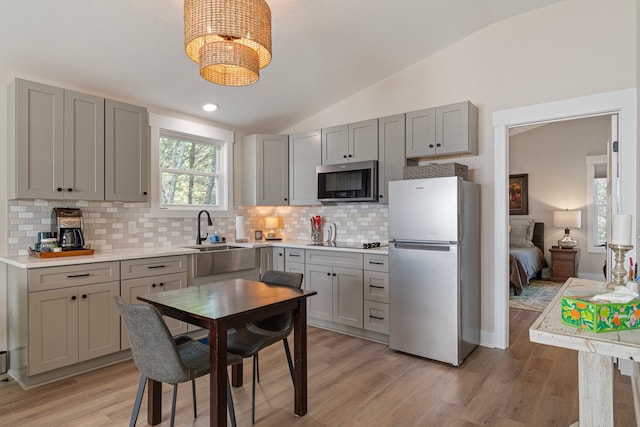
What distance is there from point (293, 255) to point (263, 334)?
6.08ft

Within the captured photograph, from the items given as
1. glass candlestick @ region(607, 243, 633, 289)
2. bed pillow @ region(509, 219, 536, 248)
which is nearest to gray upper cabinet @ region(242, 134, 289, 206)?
glass candlestick @ region(607, 243, 633, 289)

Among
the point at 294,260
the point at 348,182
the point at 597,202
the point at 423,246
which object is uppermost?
the point at 348,182

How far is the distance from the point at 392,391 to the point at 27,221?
3147 mm

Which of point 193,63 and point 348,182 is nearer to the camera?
point 193,63

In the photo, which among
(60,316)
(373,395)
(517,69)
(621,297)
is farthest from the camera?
(517,69)

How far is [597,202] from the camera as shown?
6312 mm

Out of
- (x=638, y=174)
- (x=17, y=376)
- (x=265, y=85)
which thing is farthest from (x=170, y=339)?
(x=638, y=174)


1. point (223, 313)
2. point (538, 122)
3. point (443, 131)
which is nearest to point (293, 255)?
point (443, 131)

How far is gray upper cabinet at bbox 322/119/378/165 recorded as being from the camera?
154 inches

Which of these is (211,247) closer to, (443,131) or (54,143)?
(54,143)

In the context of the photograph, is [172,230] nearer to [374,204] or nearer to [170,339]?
[374,204]

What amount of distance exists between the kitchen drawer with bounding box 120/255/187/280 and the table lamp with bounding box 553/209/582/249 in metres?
6.40

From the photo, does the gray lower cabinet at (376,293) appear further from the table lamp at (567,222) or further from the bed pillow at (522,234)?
the table lamp at (567,222)

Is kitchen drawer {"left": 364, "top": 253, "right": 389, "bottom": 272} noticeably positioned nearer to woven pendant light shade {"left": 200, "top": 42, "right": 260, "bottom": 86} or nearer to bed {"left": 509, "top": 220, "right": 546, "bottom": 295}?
woven pendant light shade {"left": 200, "top": 42, "right": 260, "bottom": 86}
